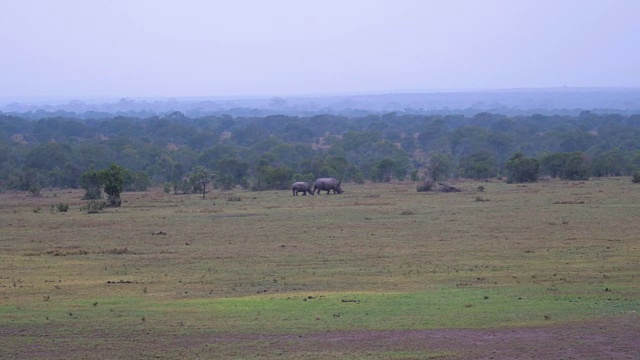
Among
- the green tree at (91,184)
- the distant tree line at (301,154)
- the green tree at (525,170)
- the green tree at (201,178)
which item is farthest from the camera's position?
the distant tree line at (301,154)

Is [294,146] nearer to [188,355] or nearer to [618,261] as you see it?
[618,261]

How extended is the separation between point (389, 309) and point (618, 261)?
26.2ft

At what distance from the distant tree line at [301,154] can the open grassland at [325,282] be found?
14000 mm

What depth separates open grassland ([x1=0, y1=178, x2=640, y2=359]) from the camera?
12711mm

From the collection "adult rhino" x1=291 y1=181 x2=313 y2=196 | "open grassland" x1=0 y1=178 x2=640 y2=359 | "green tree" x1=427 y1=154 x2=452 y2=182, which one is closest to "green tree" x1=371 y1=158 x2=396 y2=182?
"green tree" x1=427 y1=154 x2=452 y2=182

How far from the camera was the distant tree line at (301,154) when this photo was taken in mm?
52250

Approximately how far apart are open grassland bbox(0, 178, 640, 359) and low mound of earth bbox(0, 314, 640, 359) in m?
0.04

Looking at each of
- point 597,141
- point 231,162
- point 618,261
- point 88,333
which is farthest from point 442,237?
point 597,141

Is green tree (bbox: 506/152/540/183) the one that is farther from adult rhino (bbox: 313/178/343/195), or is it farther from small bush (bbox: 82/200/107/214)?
small bush (bbox: 82/200/107/214)

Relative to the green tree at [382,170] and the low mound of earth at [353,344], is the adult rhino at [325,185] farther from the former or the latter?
the low mound of earth at [353,344]

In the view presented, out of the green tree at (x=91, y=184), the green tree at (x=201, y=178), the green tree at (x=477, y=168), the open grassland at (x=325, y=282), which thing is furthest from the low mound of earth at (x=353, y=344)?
the green tree at (x=477, y=168)

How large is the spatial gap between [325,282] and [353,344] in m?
5.51

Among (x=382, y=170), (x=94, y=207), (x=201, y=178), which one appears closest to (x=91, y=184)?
(x=94, y=207)

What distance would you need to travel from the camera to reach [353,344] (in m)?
12.5
